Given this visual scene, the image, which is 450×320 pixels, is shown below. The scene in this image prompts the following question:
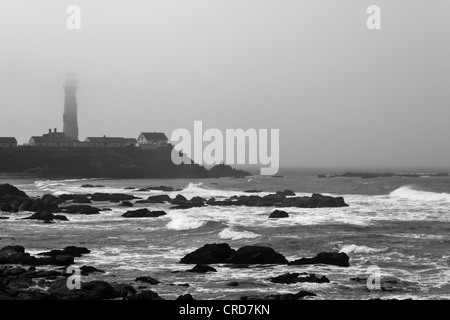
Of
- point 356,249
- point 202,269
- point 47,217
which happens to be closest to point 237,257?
point 202,269

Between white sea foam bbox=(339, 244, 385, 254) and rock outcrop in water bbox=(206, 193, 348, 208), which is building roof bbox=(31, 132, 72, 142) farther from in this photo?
white sea foam bbox=(339, 244, 385, 254)

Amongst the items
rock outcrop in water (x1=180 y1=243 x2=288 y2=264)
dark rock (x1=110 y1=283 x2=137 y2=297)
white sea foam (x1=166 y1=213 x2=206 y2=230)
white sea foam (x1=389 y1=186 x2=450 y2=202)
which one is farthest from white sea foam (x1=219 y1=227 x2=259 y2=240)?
white sea foam (x1=389 y1=186 x2=450 y2=202)

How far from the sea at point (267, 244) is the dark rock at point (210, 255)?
2.20 feet

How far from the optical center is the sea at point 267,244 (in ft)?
65.3

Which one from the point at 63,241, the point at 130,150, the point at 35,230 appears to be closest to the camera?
the point at 63,241

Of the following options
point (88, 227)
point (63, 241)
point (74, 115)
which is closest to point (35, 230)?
point (88, 227)

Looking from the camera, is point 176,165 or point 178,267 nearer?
point 178,267

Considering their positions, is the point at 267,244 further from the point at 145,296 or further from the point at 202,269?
the point at 145,296

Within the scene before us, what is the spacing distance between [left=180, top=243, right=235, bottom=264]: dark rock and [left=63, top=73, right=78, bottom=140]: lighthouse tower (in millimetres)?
106133

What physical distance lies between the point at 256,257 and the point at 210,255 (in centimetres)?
183
